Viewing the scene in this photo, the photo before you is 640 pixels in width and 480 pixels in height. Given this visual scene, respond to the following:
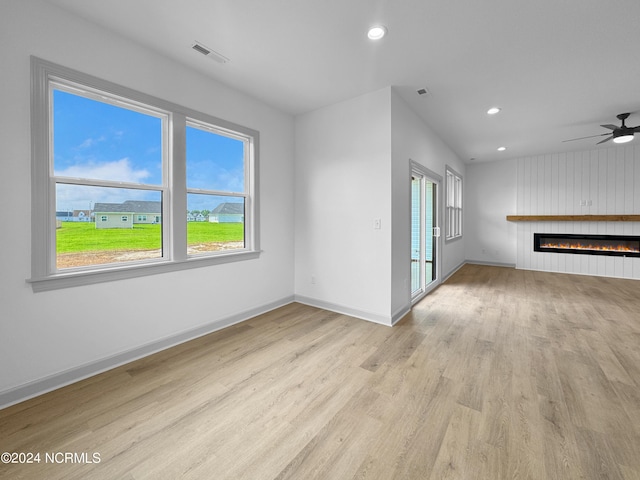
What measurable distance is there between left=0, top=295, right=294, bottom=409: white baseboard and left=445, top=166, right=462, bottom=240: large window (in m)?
5.02

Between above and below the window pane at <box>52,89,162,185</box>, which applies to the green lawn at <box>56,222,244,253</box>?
below

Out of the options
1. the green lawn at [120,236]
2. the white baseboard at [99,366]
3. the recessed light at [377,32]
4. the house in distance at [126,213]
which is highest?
the recessed light at [377,32]

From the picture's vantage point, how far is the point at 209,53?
2.63 m

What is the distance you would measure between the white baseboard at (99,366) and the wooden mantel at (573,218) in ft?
23.5

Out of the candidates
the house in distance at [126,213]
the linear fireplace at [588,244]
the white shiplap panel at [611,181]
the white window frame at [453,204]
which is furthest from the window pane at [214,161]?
the white shiplap panel at [611,181]

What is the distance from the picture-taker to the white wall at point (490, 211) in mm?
7302

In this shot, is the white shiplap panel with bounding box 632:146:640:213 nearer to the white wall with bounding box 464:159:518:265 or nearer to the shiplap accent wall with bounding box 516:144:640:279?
the shiplap accent wall with bounding box 516:144:640:279

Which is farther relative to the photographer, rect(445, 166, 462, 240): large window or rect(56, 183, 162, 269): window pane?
rect(445, 166, 462, 240): large window

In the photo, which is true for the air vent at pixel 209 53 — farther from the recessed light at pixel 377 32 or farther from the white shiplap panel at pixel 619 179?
the white shiplap panel at pixel 619 179

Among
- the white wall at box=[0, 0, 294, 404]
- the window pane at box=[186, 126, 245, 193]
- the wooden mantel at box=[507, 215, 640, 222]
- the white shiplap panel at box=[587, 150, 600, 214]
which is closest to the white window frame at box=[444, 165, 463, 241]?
the wooden mantel at box=[507, 215, 640, 222]

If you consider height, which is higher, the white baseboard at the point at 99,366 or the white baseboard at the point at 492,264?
the white baseboard at the point at 492,264

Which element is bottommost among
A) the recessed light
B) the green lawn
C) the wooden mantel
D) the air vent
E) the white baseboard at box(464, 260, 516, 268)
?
the white baseboard at box(464, 260, 516, 268)

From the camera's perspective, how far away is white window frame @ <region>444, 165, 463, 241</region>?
239 inches

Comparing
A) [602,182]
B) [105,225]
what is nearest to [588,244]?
[602,182]
